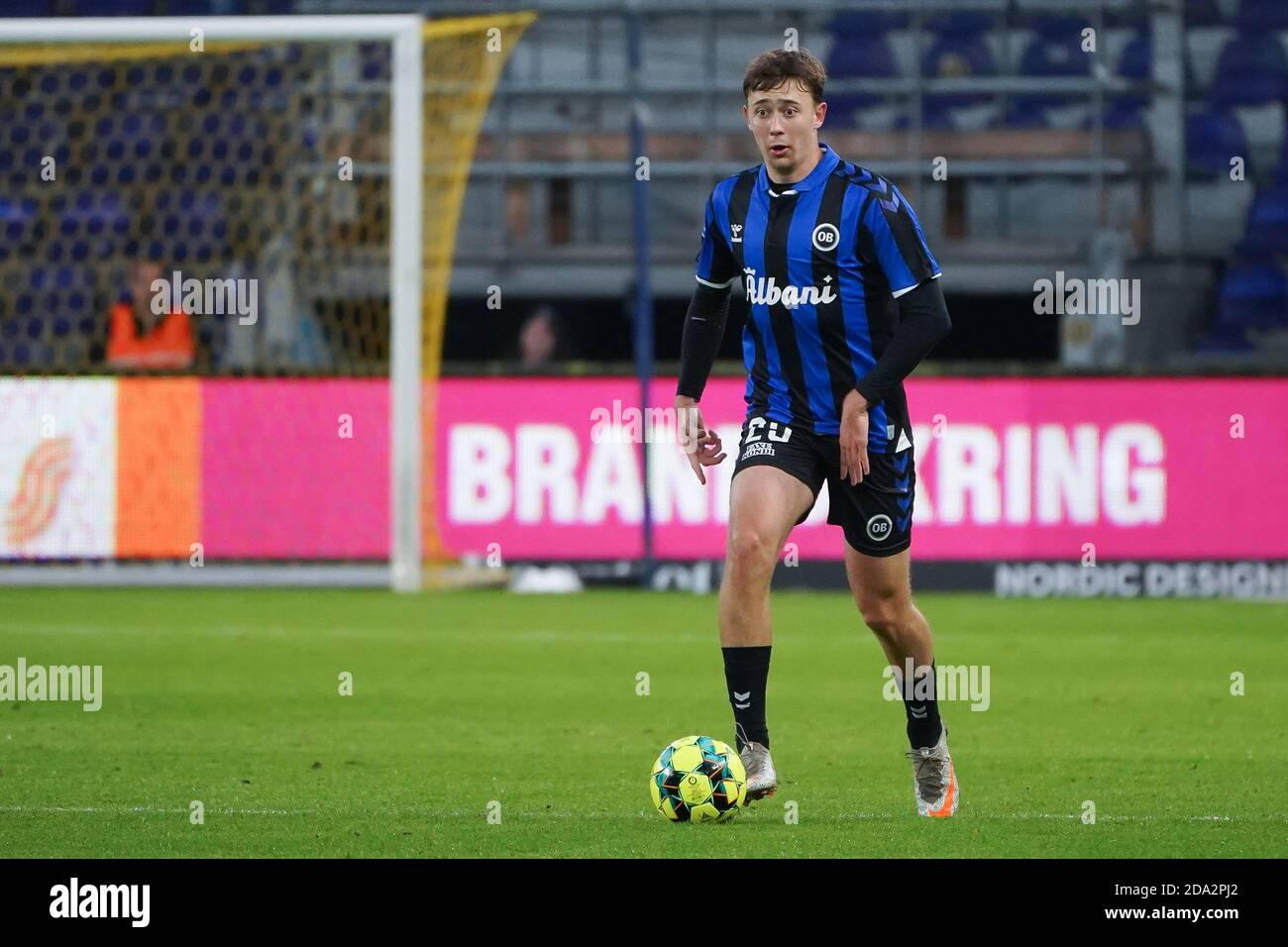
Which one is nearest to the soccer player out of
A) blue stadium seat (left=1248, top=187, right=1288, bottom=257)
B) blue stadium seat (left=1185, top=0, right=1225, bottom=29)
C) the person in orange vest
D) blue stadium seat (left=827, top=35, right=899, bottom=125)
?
the person in orange vest

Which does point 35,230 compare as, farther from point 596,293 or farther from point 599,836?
point 599,836

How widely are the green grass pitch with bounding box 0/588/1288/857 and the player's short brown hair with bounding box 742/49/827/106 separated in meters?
2.05

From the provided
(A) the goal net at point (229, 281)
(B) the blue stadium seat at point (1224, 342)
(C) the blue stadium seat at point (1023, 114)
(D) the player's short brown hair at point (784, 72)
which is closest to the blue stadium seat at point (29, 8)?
(A) the goal net at point (229, 281)

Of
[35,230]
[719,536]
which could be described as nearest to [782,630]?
[719,536]

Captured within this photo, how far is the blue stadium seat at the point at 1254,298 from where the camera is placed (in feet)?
57.2

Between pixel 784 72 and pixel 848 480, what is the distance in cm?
116

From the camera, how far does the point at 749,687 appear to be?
20.0ft

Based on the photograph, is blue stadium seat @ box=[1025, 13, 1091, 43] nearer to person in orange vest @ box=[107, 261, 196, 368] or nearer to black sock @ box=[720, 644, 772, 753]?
person in orange vest @ box=[107, 261, 196, 368]

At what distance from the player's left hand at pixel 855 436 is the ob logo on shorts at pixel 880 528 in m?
0.14

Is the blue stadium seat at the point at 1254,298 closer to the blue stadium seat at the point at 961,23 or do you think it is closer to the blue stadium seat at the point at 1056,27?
the blue stadium seat at the point at 1056,27

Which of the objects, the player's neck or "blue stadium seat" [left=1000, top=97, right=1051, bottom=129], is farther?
"blue stadium seat" [left=1000, top=97, right=1051, bottom=129]

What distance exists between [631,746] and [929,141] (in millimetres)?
11021

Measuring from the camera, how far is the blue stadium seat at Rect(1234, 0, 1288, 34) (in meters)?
19.1

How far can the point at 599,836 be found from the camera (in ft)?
18.6
